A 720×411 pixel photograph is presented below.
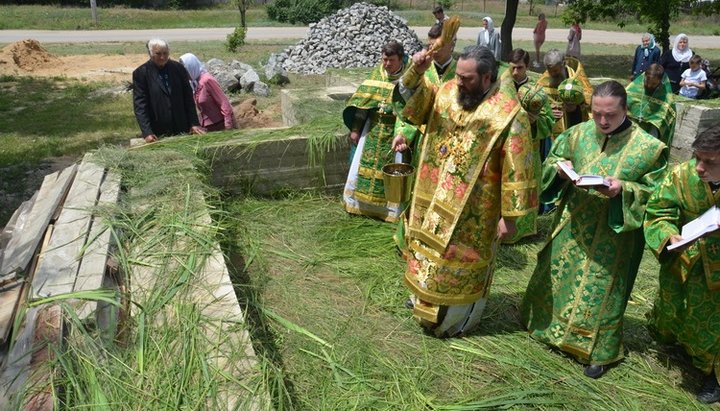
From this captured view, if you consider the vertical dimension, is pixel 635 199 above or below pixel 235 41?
above

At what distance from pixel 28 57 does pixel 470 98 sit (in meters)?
17.4

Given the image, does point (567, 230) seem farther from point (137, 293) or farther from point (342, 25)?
point (342, 25)

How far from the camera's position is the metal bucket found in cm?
434

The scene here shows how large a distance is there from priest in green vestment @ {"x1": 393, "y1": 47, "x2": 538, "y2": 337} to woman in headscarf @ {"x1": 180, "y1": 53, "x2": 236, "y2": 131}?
3571mm

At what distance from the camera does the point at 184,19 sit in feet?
108

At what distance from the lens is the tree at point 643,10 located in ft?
49.3

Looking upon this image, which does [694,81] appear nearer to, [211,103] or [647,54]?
[647,54]

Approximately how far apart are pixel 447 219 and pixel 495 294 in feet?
4.58

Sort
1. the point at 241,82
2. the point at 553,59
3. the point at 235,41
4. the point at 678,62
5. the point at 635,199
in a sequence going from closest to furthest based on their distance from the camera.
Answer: the point at 635,199 → the point at 553,59 → the point at 678,62 → the point at 241,82 → the point at 235,41

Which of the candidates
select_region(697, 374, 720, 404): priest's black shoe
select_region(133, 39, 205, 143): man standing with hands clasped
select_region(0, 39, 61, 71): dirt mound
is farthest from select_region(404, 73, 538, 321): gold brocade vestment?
select_region(0, 39, 61, 71): dirt mound

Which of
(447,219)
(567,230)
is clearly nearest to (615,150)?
(567,230)

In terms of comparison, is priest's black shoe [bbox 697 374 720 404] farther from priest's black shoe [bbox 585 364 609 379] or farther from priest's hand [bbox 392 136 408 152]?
priest's hand [bbox 392 136 408 152]

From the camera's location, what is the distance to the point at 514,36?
92.3 ft

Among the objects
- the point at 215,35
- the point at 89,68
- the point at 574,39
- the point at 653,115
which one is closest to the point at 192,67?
the point at 653,115
